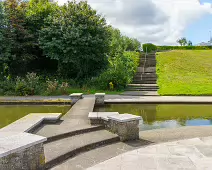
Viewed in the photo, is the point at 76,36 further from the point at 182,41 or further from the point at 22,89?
the point at 182,41

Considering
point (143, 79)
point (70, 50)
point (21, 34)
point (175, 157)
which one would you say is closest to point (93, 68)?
point (70, 50)

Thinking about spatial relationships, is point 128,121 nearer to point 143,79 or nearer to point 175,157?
point 175,157

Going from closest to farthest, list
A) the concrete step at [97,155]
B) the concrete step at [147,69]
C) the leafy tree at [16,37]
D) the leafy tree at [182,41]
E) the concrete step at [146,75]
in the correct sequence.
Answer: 1. the concrete step at [97,155]
2. the leafy tree at [16,37]
3. the concrete step at [146,75]
4. the concrete step at [147,69]
5. the leafy tree at [182,41]

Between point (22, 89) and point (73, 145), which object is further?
point (22, 89)

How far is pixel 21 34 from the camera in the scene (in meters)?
15.8

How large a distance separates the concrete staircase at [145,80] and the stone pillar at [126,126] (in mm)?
7835

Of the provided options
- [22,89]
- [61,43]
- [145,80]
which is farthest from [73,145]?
Answer: [145,80]

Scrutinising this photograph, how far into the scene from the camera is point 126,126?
4.94 m

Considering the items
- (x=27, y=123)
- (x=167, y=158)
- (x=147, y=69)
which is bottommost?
(x=167, y=158)

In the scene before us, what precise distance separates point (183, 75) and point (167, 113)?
1083 cm

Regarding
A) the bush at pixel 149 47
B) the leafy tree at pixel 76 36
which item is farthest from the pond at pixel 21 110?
the bush at pixel 149 47

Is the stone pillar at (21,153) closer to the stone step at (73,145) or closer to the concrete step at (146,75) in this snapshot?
the stone step at (73,145)

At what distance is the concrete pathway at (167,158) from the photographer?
3484 millimetres

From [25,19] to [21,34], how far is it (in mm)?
1317
